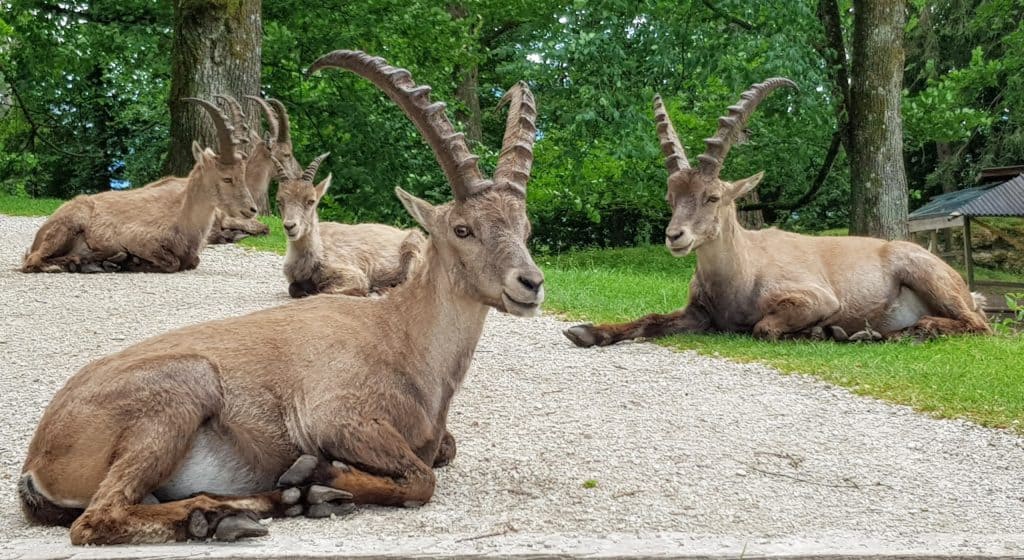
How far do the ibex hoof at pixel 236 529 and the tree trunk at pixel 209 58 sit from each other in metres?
14.7

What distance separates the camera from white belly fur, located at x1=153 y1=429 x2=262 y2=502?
17.8 feet

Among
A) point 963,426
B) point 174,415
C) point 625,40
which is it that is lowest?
point 963,426

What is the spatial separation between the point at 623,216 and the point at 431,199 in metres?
5.44

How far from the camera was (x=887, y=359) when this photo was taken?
34.8 feet

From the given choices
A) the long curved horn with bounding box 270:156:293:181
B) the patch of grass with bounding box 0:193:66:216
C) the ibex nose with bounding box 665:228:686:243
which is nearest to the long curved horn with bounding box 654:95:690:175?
the ibex nose with bounding box 665:228:686:243

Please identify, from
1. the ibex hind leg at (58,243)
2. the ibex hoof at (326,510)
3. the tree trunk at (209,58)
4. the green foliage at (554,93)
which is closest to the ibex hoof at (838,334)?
the ibex hoof at (326,510)

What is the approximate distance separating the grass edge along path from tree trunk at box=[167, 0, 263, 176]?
22.3 feet

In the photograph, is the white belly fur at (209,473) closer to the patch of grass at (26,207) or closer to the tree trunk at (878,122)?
the tree trunk at (878,122)

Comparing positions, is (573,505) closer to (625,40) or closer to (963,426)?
(963,426)

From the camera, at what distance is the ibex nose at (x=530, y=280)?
582 centimetres

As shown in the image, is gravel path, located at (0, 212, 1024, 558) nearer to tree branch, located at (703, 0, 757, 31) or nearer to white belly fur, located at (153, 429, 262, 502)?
white belly fur, located at (153, 429, 262, 502)

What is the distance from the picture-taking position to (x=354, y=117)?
2720cm

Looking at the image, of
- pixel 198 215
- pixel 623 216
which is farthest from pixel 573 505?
pixel 623 216

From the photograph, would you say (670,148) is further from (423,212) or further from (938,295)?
(423,212)
